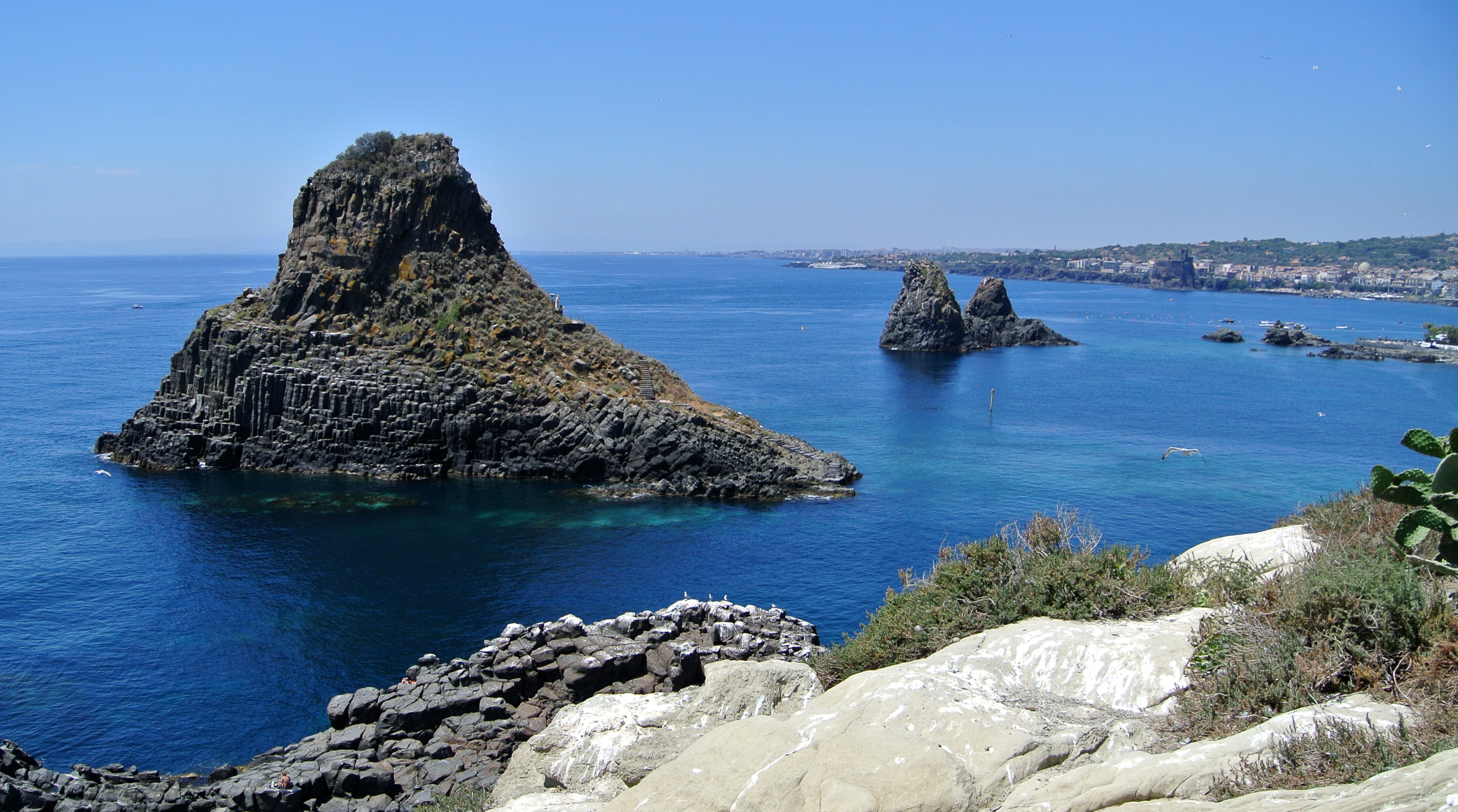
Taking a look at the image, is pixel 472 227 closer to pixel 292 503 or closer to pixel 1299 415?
pixel 292 503

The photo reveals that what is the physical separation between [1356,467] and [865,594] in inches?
1790

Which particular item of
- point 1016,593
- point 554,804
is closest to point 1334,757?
point 1016,593

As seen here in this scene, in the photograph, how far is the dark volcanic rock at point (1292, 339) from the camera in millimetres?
149000

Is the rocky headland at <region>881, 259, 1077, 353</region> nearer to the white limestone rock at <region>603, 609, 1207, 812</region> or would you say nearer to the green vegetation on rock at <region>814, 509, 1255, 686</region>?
the green vegetation on rock at <region>814, 509, 1255, 686</region>

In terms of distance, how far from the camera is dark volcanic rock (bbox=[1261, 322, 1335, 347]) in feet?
489

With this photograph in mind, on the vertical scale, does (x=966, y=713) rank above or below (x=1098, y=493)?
above

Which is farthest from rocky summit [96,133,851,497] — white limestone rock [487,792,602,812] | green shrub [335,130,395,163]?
white limestone rock [487,792,602,812]

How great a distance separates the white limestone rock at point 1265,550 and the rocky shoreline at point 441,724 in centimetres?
912

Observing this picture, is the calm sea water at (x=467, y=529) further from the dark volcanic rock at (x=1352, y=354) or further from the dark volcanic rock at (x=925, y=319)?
the dark volcanic rock at (x=925, y=319)

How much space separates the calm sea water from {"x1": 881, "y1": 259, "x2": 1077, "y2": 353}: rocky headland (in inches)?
1292

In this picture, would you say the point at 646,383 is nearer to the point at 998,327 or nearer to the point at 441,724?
the point at 441,724

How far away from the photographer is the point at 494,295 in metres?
70.1

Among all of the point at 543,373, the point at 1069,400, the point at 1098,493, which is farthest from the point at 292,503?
the point at 1069,400

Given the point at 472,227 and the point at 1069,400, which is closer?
the point at 472,227
